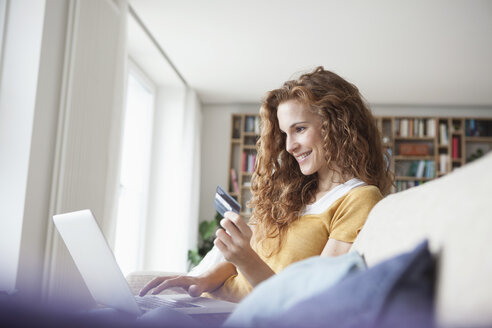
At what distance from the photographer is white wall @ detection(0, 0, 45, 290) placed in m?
2.40

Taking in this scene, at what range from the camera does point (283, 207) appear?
1.58 meters

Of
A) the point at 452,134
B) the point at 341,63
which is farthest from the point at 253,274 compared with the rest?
the point at 452,134

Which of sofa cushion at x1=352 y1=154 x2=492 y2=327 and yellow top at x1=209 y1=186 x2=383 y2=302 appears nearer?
sofa cushion at x1=352 y1=154 x2=492 y2=327

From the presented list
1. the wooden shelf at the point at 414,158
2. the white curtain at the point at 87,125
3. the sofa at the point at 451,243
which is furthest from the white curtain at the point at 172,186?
the sofa at the point at 451,243

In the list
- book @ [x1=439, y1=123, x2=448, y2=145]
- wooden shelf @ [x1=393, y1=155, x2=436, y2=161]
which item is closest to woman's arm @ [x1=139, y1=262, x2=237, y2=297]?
wooden shelf @ [x1=393, y1=155, x2=436, y2=161]

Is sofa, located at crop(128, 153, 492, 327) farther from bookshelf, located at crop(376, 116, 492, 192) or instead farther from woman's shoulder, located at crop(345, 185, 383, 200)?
bookshelf, located at crop(376, 116, 492, 192)

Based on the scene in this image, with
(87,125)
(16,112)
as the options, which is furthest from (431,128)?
(16,112)

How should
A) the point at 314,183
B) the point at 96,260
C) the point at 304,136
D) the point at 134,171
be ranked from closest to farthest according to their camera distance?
the point at 96,260 → the point at 304,136 → the point at 314,183 → the point at 134,171

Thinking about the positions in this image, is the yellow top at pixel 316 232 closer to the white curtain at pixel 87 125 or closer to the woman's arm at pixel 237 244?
the woman's arm at pixel 237 244

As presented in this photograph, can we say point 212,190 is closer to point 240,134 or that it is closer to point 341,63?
point 240,134

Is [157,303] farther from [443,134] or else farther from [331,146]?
[443,134]

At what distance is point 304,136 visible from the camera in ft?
5.28

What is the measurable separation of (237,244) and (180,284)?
357 mm

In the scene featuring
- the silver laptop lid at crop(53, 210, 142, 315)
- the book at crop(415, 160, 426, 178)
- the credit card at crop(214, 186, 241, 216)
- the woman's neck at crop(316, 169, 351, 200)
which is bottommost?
the silver laptop lid at crop(53, 210, 142, 315)
